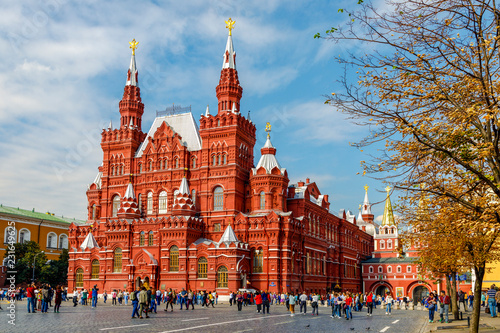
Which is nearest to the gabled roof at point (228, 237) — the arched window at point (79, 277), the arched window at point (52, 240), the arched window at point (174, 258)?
the arched window at point (174, 258)

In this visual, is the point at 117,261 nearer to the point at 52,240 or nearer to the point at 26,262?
the point at 26,262

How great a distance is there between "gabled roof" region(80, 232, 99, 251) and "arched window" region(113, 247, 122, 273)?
332 cm

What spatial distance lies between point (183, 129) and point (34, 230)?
40269 mm

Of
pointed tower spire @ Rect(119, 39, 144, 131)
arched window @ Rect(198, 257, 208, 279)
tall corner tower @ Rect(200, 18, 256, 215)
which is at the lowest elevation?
arched window @ Rect(198, 257, 208, 279)

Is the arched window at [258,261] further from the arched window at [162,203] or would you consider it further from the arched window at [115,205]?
the arched window at [115,205]

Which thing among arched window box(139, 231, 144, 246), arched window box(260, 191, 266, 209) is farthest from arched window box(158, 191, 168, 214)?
arched window box(260, 191, 266, 209)

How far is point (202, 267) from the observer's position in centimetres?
5788

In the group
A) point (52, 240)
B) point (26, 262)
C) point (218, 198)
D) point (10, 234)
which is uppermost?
point (218, 198)

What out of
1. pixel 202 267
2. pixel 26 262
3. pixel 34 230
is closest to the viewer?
pixel 202 267

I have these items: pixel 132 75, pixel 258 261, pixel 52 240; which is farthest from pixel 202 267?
pixel 52 240

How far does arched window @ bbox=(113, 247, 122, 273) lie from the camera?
62.5 meters

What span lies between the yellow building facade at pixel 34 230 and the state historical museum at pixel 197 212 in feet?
68.2

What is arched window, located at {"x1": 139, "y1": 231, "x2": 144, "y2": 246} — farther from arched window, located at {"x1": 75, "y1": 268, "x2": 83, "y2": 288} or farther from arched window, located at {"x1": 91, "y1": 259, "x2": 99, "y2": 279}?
arched window, located at {"x1": 75, "y1": 268, "x2": 83, "y2": 288}

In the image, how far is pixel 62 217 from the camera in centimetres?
10988
